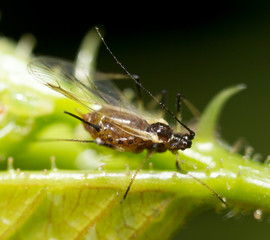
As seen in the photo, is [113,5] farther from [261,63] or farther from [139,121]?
[139,121]

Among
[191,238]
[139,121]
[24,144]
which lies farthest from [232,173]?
[191,238]

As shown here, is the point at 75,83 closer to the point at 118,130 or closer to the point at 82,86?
the point at 82,86

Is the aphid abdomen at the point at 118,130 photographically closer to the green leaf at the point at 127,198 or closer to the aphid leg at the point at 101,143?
the aphid leg at the point at 101,143

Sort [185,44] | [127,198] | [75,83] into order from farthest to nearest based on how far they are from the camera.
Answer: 1. [185,44]
2. [75,83]
3. [127,198]

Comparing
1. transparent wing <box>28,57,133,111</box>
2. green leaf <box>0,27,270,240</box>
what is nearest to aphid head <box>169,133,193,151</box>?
green leaf <box>0,27,270,240</box>

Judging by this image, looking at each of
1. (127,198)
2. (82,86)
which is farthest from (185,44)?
(127,198)

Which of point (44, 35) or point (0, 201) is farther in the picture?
point (44, 35)
